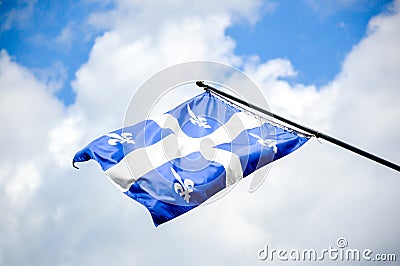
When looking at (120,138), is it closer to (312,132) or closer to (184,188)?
(184,188)

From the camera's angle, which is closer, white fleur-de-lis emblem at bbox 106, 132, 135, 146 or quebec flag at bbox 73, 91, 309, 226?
quebec flag at bbox 73, 91, 309, 226

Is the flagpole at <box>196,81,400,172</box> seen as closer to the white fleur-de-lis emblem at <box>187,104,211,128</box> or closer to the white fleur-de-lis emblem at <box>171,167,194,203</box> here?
the white fleur-de-lis emblem at <box>187,104,211,128</box>

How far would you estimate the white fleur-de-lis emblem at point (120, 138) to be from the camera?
455 inches

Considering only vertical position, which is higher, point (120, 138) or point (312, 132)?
point (120, 138)

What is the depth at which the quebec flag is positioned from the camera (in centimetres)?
1004

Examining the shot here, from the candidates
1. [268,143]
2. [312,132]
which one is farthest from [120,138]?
[312,132]

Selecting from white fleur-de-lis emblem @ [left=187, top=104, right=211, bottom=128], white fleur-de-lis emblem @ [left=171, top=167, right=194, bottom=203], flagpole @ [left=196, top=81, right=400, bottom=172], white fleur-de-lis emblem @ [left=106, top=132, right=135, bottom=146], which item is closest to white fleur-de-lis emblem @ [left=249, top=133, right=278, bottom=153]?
flagpole @ [left=196, top=81, right=400, bottom=172]

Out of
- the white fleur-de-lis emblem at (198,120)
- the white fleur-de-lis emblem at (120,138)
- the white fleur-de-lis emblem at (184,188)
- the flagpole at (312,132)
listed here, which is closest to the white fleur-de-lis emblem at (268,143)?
the flagpole at (312,132)

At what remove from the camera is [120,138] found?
1170 cm

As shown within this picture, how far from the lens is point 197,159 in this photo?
35.8 ft

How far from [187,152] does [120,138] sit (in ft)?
6.64

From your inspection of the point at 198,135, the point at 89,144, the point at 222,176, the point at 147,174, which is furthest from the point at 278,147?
the point at 89,144

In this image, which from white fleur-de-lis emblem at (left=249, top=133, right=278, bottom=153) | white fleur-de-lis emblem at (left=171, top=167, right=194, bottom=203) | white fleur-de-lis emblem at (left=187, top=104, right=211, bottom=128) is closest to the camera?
white fleur-de-lis emblem at (left=171, top=167, right=194, bottom=203)

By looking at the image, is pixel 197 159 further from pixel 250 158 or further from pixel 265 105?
pixel 265 105
